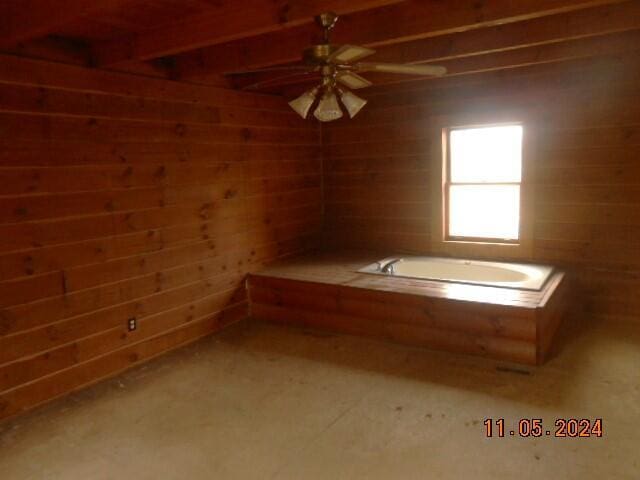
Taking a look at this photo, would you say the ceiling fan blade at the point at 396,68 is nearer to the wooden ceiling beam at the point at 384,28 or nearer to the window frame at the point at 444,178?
the wooden ceiling beam at the point at 384,28

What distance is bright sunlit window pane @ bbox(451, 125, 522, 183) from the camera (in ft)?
14.0

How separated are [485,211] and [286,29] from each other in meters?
2.59

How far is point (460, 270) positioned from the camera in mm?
4301

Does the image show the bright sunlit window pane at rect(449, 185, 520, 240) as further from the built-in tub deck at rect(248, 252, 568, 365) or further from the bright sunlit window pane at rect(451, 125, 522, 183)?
the built-in tub deck at rect(248, 252, 568, 365)

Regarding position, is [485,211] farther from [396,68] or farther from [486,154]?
[396,68]

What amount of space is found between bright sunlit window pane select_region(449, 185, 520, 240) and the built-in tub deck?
73cm

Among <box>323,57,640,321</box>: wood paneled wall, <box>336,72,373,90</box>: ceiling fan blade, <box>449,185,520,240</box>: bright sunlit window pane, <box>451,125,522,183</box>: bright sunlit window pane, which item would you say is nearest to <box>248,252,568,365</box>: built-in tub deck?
<box>323,57,640,321</box>: wood paneled wall

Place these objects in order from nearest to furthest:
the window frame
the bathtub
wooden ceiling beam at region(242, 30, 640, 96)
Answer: wooden ceiling beam at region(242, 30, 640, 96)
the bathtub
the window frame

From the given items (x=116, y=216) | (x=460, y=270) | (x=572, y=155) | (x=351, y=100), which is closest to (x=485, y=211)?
(x=460, y=270)

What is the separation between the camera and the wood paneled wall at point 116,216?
269cm

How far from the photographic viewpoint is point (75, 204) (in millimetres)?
2932

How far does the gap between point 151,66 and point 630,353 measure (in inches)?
151

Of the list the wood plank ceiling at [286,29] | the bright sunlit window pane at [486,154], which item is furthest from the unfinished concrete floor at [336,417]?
the wood plank ceiling at [286,29]

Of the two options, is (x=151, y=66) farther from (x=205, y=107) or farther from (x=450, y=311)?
(x=450, y=311)
